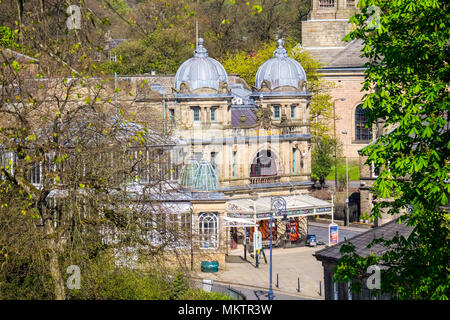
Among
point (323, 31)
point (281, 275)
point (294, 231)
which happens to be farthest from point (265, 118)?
point (323, 31)

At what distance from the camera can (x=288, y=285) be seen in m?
42.9

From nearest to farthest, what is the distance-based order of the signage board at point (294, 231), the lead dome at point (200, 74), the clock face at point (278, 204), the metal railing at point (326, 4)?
the clock face at point (278, 204) → the lead dome at point (200, 74) → the signage board at point (294, 231) → the metal railing at point (326, 4)

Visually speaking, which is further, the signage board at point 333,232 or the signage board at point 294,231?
the signage board at point 294,231

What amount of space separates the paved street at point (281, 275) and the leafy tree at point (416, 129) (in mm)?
18974

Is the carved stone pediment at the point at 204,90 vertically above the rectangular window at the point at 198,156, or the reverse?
the carved stone pediment at the point at 204,90

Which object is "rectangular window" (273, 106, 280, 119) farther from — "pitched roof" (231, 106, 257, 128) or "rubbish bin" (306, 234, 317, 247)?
"rubbish bin" (306, 234, 317, 247)

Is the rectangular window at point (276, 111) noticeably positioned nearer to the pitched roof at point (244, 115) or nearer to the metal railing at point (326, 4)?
the pitched roof at point (244, 115)

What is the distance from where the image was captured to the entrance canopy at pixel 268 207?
166ft

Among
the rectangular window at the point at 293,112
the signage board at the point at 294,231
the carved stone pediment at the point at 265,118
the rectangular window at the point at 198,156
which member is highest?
the rectangular window at the point at 293,112

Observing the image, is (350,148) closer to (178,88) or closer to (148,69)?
(148,69)

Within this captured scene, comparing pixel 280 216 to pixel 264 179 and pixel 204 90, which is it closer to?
pixel 264 179

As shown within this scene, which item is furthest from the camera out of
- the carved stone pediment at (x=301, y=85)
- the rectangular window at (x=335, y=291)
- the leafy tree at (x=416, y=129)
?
the carved stone pediment at (x=301, y=85)

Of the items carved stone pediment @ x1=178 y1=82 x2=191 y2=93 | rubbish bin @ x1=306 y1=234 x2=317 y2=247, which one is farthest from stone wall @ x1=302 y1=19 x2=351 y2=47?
rubbish bin @ x1=306 y1=234 x2=317 y2=247

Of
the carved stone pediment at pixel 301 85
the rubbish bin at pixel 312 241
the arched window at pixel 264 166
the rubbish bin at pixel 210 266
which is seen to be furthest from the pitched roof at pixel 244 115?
the rubbish bin at pixel 210 266
